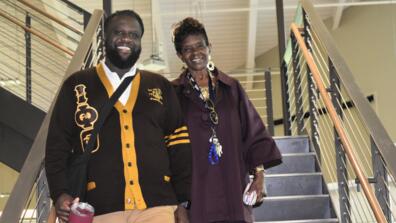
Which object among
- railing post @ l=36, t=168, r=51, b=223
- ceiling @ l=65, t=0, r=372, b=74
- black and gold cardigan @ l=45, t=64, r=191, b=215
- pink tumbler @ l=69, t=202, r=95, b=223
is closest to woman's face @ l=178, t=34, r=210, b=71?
black and gold cardigan @ l=45, t=64, r=191, b=215

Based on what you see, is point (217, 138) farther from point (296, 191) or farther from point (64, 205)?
point (296, 191)

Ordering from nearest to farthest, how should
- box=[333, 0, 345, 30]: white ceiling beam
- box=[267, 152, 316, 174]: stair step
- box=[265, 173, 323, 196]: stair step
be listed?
box=[265, 173, 323, 196]: stair step, box=[267, 152, 316, 174]: stair step, box=[333, 0, 345, 30]: white ceiling beam

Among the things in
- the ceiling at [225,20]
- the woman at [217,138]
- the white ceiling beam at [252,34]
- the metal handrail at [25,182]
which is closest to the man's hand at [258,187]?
the woman at [217,138]

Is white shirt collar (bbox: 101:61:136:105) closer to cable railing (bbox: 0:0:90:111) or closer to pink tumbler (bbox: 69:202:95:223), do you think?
pink tumbler (bbox: 69:202:95:223)

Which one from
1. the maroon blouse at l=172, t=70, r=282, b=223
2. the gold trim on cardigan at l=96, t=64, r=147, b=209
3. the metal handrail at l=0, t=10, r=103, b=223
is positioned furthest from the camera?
the maroon blouse at l=172, t=70, r=282, b=223

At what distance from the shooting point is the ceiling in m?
12.5

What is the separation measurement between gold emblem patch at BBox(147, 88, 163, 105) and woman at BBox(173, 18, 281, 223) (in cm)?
47

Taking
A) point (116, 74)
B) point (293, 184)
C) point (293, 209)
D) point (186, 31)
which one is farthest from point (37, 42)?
point (116, 74)

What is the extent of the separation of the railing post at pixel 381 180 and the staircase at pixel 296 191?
2.98 feet

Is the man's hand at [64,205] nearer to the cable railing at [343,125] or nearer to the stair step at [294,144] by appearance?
the cable railing at [343,125]

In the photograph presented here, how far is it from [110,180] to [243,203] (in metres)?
0.72

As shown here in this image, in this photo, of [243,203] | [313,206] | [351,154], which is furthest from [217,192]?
[313,206]

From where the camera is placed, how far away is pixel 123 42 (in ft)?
7.38

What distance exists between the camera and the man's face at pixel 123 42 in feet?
7.36
